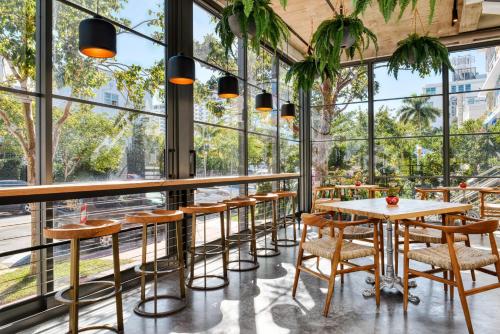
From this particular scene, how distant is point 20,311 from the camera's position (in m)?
2.55

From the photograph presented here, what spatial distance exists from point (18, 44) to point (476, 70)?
7.59 meters

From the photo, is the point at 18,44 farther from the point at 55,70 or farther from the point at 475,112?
the point at 475,112

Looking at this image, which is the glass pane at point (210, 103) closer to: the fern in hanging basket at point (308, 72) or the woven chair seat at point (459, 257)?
the fern in hanging basket at point (308, 72)

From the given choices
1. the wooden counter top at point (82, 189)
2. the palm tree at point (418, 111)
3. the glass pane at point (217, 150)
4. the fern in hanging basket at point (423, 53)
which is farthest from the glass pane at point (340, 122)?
the wooden counter top at point (82, 189)

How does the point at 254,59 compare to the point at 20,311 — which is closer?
the point at 20,311

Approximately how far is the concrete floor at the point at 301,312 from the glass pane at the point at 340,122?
15.0 ft

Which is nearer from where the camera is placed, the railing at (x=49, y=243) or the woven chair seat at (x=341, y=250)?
the railing at (x=49, y=243)

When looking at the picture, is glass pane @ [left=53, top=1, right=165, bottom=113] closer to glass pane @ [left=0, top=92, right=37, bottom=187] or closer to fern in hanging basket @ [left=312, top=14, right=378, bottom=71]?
glass pane @ [left=0, top=92, right=37, bottom=187]

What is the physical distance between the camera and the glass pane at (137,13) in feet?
11.0

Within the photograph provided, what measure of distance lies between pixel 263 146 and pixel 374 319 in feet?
13.7

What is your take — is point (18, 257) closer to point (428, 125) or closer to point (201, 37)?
point (201, 37)

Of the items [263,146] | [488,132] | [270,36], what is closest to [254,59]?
[263,146]

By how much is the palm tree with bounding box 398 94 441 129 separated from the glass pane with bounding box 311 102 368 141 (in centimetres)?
81

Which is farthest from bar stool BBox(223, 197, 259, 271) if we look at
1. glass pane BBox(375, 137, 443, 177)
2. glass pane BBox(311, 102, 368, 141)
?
glass pane BBox(311, 102, 368, 141)
